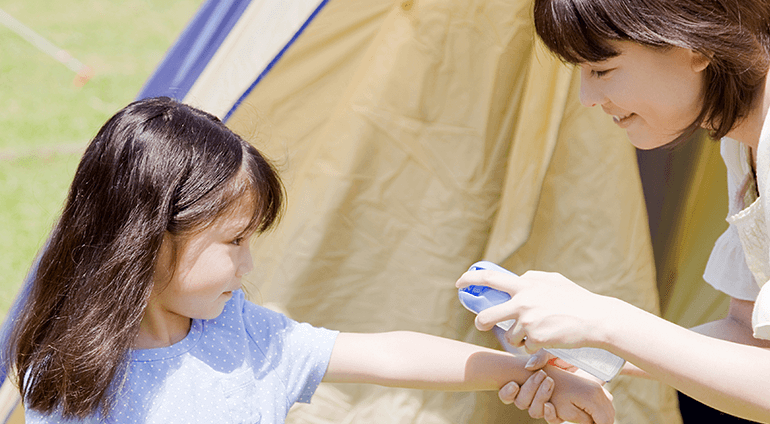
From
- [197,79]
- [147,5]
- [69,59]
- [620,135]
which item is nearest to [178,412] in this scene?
[197,79]

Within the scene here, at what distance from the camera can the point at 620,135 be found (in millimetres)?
1382

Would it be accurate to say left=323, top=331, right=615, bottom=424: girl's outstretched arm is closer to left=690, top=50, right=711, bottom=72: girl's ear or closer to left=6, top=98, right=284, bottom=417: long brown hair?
left=6, top=98, right=284, bottom=417: long brown hair

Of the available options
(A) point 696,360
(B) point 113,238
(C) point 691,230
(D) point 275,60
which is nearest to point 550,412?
(A) point 696,360

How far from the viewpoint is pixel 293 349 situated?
929mm

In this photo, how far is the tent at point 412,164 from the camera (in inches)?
48.8

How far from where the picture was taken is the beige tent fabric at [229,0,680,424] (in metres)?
1.29

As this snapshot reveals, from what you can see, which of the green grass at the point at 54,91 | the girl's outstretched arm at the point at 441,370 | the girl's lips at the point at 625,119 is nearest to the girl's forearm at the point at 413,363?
the girl's outstretched arm at the point at 441,370

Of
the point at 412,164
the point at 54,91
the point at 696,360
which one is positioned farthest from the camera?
the point at 54,91

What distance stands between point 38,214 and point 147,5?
2.84 meters

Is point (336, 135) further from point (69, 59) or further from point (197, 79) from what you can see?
point (69, 59)

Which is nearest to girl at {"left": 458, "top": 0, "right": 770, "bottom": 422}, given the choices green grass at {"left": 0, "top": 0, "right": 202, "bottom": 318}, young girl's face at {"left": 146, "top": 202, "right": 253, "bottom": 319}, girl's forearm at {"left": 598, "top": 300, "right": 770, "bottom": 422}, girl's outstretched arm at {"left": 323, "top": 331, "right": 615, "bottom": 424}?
girl's forearm at {"left": 598, "top": 300, "right": 770, "bottom": 422}

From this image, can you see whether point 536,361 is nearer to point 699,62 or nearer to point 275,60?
point 699,62

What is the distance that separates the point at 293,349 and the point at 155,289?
0.18 meters

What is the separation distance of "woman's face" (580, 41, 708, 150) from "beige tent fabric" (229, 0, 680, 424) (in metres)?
0.39
